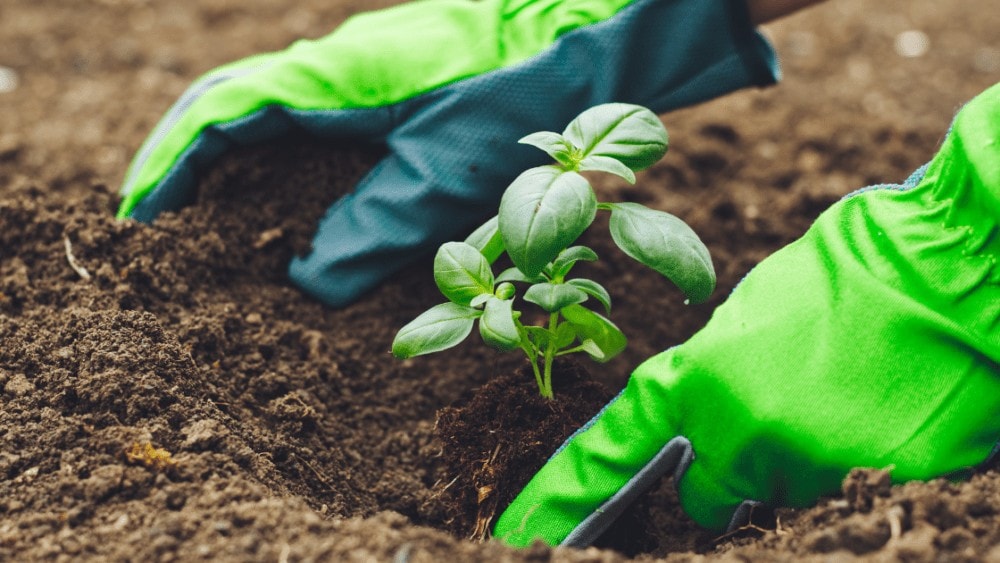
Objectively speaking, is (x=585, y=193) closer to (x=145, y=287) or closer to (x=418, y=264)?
(x=418, y=264)

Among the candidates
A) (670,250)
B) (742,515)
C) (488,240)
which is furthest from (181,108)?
(742,515)

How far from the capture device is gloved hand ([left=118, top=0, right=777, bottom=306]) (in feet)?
5.80

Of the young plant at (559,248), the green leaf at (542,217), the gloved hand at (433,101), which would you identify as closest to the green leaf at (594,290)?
the young plant at (559,248)

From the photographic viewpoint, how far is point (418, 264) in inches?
74.4

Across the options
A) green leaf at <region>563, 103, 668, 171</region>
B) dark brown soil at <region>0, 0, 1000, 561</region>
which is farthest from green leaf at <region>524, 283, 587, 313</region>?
dark brown soil at <region>0, 0, 1000, 561</region>

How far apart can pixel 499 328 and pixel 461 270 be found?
14 cm

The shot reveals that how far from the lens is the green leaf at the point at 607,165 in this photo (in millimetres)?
1267

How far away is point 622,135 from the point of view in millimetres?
1320

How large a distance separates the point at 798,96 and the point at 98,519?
2434 millimetres

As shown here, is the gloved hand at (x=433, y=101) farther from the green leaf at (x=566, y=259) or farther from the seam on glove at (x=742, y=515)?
the seam on glove at (x=742, y=515)

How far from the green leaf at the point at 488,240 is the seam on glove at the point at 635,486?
41cm

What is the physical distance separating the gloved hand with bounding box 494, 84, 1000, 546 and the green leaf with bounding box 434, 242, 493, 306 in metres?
0.29

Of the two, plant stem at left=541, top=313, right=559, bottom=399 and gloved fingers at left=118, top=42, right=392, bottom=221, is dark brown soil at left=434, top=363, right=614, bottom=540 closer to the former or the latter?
plant stem at left=541, top=313, right=559, bottom=399

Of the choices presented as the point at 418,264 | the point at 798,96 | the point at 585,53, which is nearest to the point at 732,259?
the point at 585,53
